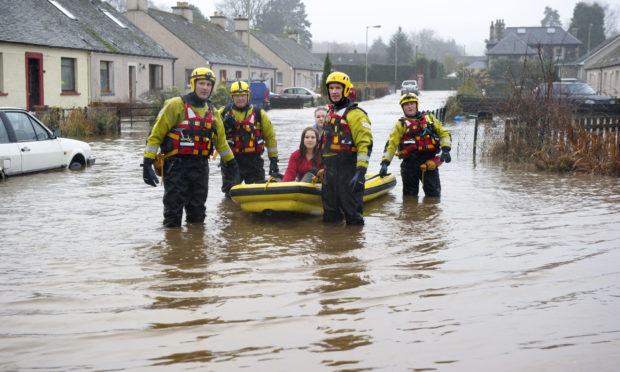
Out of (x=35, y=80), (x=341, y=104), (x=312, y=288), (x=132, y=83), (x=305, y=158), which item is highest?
(x=132, y=83)

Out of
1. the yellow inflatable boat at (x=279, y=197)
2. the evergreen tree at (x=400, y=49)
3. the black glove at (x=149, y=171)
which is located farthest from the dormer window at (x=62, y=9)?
the evergreen tree at (x=400, y=49)

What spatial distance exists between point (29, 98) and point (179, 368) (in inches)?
979

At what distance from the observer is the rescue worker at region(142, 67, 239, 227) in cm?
762

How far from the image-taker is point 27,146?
478 inches

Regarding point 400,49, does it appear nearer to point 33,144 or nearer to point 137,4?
point 137,4

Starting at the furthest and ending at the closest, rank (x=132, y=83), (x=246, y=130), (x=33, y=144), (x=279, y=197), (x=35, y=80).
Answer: (x=132, y=83) → (x=35, y=80) → (x=33, y=144) → (x=246, y=130) → (x=279, y=197)

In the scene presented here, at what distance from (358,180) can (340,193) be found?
16.3 inches

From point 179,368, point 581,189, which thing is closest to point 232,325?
point 179,368

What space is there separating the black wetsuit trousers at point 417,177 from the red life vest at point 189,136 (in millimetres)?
3605

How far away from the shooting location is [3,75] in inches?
970

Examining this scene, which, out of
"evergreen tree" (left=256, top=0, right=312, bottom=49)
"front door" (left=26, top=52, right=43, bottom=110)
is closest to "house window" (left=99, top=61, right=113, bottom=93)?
"front door" (left=26, top=52, right=43, bottom=110)

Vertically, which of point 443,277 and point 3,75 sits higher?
point 3,75

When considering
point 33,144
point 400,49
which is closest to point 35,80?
point 33,144

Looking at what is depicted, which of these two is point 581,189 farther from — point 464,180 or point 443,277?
point 443,277
